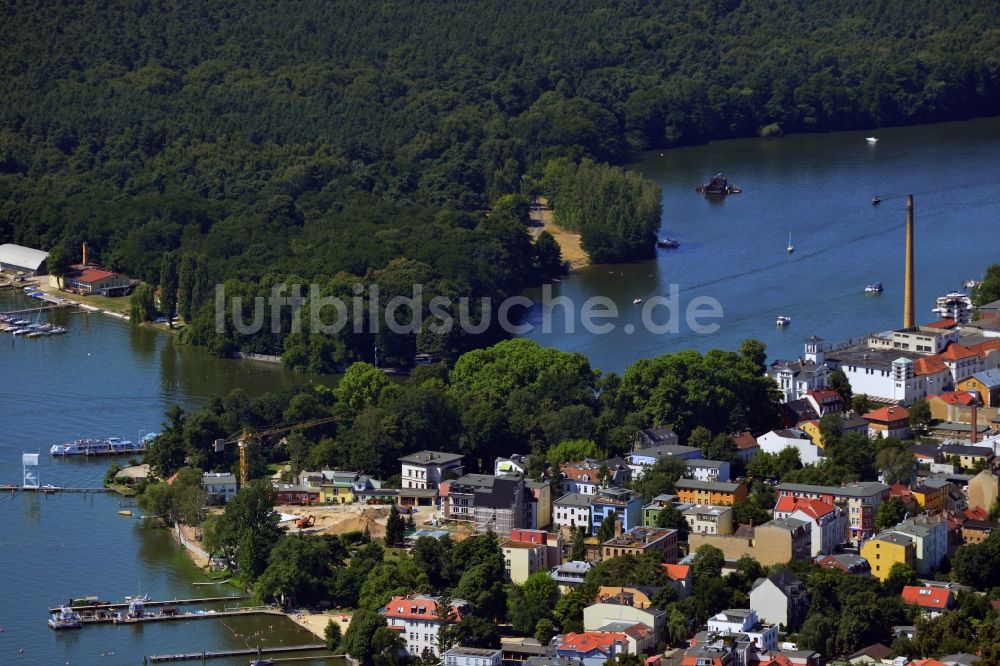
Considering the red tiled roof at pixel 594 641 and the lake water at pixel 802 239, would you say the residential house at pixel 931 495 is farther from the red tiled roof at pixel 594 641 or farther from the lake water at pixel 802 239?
the lake water at pixel 802 239

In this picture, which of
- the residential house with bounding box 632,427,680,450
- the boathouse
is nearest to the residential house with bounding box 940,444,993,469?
the residential house with bounding box 632,427,680,450

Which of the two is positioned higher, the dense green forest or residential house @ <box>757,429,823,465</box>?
the dense green forest

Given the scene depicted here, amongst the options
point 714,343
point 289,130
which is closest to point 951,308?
point 714,343

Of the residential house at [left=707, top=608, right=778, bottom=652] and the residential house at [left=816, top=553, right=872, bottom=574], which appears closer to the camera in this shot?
the residential house at [left=707, top=608, right=778, bottom=652]

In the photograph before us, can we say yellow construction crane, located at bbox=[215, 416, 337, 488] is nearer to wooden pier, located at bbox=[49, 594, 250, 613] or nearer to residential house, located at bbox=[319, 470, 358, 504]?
residential house, located at bbox=[319, 470, 358, 504]

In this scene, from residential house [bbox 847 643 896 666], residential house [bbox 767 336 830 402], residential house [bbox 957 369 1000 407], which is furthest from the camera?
residential house [bbox 957 369 1000 407]

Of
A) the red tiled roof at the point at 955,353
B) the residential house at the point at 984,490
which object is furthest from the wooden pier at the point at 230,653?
the red tiled roof at the point at 955,353
